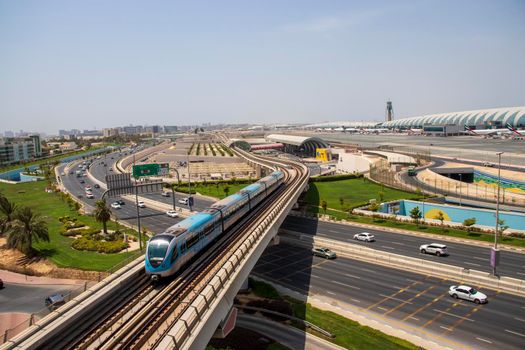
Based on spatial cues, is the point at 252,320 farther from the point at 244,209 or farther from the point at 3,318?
the point at 3,318

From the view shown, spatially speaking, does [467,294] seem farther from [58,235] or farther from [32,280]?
[58,235]

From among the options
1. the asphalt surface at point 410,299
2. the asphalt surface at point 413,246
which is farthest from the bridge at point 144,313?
the asphalt surface at point 413,246

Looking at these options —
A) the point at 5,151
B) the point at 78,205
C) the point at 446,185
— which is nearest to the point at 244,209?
the point at 78,205

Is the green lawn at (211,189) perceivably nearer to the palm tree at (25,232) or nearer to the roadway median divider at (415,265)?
the roadway median divider at (415,265)

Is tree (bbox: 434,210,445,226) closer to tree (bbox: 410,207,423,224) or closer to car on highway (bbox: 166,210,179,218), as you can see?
tree (bbox: 410,207,423,224)

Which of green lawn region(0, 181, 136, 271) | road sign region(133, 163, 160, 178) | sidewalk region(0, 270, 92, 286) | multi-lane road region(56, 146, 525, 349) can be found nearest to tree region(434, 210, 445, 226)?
multi-lane road region(56, 146, 525, 349)

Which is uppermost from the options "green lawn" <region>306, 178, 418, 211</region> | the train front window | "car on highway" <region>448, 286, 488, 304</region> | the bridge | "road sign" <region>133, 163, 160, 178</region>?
"road sign" <region>133, 163, 160, 178</region>

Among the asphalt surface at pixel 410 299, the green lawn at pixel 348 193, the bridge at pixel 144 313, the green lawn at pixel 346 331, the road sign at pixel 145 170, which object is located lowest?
the asphalt surface at pixel 410 299

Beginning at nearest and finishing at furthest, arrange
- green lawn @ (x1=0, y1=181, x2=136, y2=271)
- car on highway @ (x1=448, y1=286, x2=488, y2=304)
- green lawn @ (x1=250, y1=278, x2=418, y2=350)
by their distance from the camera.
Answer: green lawn @ (x1=250, y1=278, x2=418, y2=350)
car on highway @ (x1=448, y1=286, x2=488, y2=304)
green lawn @ (x1=0, y1=181, x2=136, y2=271)
